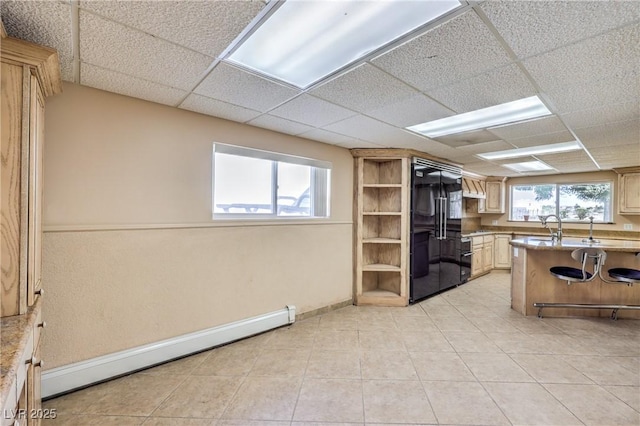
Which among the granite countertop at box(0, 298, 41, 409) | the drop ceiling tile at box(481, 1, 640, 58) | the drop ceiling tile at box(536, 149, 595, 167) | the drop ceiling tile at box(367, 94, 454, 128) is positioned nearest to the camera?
the granite countertop at box(0, 298, 41, 409)

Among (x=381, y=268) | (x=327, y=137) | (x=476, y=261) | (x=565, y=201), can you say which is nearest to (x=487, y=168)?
(x=476, y=261)

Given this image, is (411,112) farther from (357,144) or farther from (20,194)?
(20,194)

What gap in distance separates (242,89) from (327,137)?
148 cm

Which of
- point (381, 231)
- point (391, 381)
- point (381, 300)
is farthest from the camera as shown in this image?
point (381, 231)

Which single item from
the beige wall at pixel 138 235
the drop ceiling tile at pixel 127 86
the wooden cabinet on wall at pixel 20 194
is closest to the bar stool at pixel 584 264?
the beige wall at pixel 138 235

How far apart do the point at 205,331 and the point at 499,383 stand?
8.26 ft

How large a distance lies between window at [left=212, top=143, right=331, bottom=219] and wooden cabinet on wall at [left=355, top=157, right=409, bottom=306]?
2.29ft

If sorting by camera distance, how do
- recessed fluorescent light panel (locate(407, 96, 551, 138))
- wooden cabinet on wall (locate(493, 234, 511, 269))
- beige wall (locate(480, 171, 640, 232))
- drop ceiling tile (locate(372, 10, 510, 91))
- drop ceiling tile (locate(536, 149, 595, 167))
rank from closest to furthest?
drop ceiling tile (locate(372, 10, 510, 91))
recessed fluorescent light panel (locate(407, 96, 551, 138))
drop ceiling tile (locate(536, 149, 595, 167))
beige wall (locate(480, 171, 640, 232))
wooden cabinet on wall (locate(493, 234, 511, 269))

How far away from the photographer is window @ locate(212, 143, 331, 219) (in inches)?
116

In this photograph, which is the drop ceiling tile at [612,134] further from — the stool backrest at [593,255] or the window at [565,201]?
the window at [565,201]

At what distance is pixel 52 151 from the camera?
6.53 ft

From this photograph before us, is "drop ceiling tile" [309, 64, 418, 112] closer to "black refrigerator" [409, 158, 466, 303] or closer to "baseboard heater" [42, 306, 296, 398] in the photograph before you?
"black refrigerator" [409, 158, 466, 303]

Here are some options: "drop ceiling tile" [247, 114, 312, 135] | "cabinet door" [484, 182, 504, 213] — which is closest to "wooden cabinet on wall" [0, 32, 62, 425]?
"drop ceiling tile" [247, 114, 312, 135]

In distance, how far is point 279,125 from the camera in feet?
9.87
